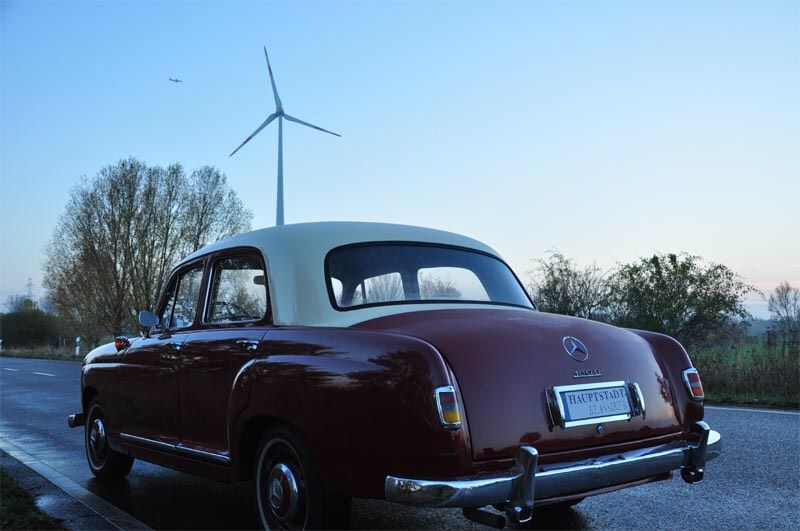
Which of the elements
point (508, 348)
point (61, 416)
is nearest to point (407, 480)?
point (508, 348)

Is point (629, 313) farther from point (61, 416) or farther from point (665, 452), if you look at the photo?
point (665, 452)

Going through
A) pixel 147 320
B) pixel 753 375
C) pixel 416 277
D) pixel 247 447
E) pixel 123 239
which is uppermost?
pixel 123 239

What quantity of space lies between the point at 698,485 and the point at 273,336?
11.7 ft

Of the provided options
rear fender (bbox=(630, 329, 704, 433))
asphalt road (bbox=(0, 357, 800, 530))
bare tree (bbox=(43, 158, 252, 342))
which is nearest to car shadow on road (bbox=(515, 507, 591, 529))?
asphalt road (bbox=(0, 357, 800, 530))

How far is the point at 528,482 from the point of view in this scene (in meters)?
3.19

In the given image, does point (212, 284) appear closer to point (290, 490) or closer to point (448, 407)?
point (290, 490)

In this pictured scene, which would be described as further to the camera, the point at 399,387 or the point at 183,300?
the point at 183,300

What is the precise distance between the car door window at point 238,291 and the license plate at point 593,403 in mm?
1807

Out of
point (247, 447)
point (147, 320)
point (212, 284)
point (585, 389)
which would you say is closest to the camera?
point (585, 389)

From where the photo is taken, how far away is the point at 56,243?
48.3 meters

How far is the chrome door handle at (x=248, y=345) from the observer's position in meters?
4.14

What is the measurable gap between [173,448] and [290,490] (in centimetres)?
143

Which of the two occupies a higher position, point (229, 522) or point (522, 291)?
point (522, 291)

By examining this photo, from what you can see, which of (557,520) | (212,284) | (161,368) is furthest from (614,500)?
(161,368)
